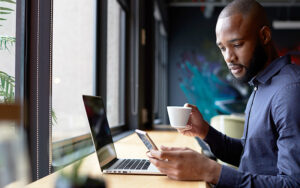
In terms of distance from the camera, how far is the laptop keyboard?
3.62 feet

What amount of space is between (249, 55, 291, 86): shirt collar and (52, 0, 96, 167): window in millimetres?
740

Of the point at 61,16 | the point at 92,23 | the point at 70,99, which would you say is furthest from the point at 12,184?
the point at 92,23

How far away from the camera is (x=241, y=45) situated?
1.14 meters

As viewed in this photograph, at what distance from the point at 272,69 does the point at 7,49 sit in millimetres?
837

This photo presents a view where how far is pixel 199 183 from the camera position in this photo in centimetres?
91

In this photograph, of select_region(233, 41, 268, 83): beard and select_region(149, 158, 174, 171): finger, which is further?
select_region(233, 41, 268, 83): beard

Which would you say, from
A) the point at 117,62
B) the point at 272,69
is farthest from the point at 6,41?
the point at 117,62

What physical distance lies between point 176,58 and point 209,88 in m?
0.94

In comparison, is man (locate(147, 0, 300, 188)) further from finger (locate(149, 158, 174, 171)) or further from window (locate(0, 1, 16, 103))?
window (locate(0, 1, 16, 103))

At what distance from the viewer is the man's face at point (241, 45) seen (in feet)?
3.69


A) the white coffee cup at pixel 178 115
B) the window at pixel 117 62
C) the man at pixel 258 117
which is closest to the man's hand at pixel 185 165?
A: the man at pixel 258 117

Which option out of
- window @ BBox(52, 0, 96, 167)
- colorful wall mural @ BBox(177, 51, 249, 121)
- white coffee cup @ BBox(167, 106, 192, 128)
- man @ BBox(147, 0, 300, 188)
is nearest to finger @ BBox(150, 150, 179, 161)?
man @ BBox(147, 0, 300, 188)

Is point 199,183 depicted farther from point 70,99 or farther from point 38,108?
point 70,99

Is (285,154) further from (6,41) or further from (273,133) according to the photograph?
(6,41)
